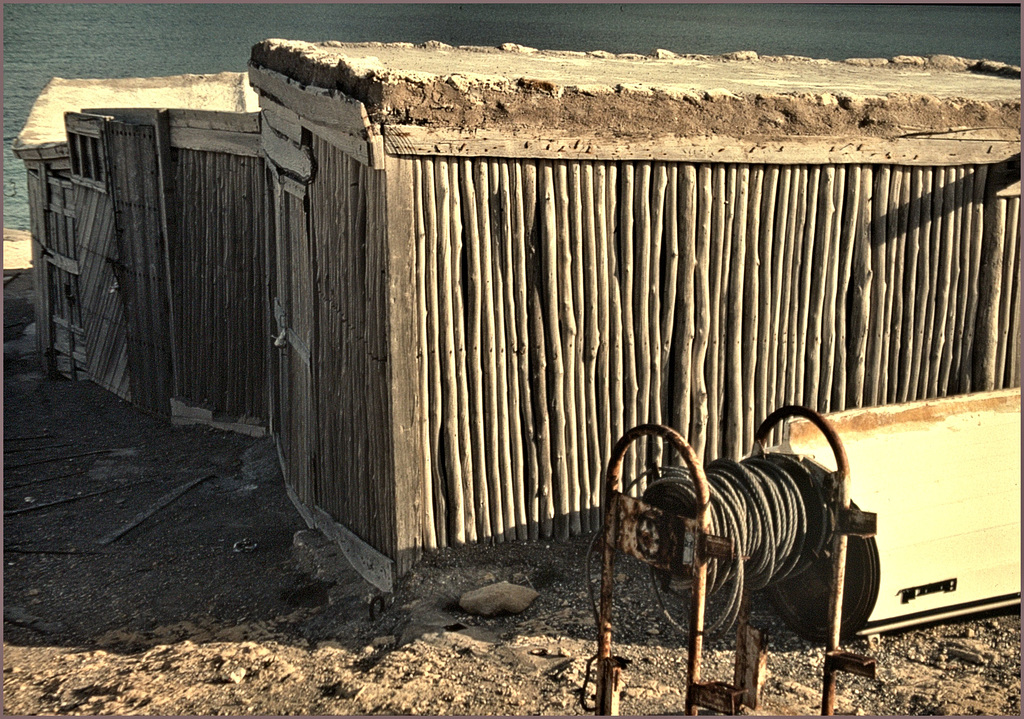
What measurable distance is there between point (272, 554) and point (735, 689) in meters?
4.23

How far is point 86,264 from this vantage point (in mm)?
12367

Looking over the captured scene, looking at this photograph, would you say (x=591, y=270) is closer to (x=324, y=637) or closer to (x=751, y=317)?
(x=751, y=317)

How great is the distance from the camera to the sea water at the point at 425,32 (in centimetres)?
5869

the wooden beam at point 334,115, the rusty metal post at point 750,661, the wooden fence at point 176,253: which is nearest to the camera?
the rusty metal post at point 750,661

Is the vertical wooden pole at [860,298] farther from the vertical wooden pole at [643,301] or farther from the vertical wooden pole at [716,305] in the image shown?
the vertical wooden pole at [643,301]

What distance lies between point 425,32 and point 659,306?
227ft

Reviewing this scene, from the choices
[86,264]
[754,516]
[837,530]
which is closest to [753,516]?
[754,516]

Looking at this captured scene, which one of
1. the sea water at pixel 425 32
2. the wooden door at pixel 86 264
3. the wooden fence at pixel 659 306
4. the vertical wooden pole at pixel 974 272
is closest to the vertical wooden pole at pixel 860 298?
the wooden fence at pixel 659 306

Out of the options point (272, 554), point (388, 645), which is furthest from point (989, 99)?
point (272, 554)

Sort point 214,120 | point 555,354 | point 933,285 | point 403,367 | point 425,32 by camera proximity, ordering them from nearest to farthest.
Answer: point 403,367 → point 555,354 → point 933,285 → point 214,120 → point 425,32

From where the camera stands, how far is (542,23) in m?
85.2

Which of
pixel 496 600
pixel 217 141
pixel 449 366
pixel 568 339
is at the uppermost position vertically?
pixel 217 141

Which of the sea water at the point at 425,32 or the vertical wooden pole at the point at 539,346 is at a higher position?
the sea water at the point at 425,32

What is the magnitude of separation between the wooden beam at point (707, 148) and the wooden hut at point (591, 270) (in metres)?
0.02
